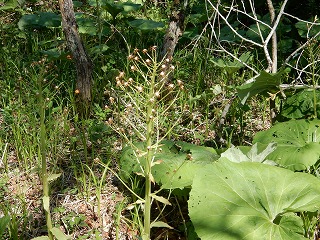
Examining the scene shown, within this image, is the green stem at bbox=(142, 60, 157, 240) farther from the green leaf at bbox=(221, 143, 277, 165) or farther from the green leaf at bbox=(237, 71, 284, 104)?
the green leaf at bbox=(237, 71, 284, 104)

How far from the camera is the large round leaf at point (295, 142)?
8.08 ft

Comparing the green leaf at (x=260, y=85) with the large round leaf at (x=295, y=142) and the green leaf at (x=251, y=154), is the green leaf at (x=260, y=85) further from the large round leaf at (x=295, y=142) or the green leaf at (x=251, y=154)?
the green leaf at (x=251, y=154)

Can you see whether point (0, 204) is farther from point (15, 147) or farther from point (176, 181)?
point (176, 181)

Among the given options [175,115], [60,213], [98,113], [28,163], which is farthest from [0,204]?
[175,115]

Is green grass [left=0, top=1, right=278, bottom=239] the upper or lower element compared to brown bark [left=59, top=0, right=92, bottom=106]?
lower

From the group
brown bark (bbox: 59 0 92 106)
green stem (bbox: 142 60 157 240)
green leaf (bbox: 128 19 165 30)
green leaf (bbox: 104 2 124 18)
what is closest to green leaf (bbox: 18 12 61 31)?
green leaf (bbox: 104 2 124 18)

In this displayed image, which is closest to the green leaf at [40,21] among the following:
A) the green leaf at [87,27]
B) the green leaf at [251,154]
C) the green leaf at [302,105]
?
the green leaf at [87,27]

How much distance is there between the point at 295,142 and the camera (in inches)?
105

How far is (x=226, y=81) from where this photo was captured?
379cm

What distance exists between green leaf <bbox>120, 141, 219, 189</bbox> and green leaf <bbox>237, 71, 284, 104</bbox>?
0.45m

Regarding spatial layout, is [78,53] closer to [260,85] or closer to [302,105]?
[260,85]

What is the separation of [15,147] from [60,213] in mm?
736

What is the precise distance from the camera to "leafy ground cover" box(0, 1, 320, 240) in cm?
205

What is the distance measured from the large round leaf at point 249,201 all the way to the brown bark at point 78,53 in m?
1.51
